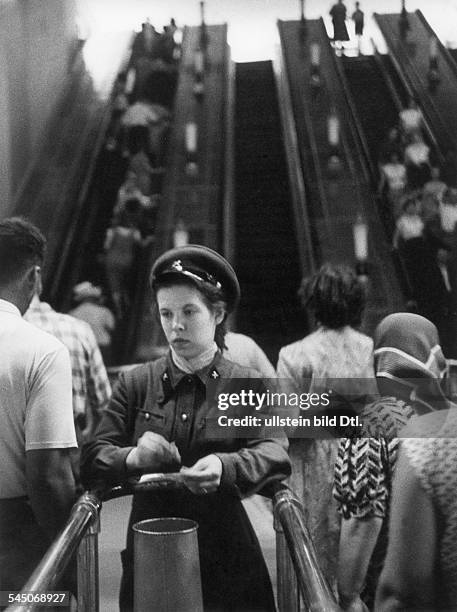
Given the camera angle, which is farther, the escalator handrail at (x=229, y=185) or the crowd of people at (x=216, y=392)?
the escalator handrail at (x=229, y=185)

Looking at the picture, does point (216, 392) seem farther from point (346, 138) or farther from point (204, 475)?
point (346, 138)

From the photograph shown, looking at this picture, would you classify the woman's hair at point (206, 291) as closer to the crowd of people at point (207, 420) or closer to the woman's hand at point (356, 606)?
the crowd of people at point (207, 420)

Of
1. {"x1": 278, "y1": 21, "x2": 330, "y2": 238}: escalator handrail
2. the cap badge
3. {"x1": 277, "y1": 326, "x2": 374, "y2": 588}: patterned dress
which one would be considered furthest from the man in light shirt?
{"x1": 278, "y1": 21, "x2": 330, "y2": 238}: escalator handrail

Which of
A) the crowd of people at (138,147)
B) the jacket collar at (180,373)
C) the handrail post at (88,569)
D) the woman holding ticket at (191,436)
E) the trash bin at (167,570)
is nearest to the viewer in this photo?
the trash bin at (167,570)

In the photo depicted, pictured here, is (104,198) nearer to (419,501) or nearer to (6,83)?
(6,83)

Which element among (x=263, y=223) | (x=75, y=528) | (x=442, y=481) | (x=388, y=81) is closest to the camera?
(x=442, y=481)

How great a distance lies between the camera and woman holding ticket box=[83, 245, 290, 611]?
6.34 feet

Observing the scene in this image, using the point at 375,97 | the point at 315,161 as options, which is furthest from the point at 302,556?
the point at 315,161

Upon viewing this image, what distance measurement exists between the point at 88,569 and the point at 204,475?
362 millimetres

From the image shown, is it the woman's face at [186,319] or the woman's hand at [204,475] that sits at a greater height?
the woman's face at [186,319]

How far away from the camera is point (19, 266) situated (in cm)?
199

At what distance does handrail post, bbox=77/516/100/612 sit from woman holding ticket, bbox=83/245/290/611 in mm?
108

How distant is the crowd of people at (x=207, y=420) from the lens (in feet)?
6.18

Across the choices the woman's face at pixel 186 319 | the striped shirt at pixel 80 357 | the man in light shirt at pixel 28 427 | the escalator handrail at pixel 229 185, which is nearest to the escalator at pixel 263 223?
the escalator handrail at pixel 229 185
